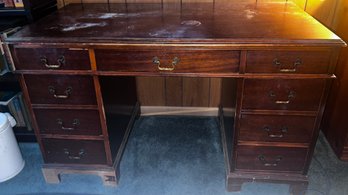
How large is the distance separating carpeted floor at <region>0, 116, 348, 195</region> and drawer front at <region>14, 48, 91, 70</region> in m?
0.68

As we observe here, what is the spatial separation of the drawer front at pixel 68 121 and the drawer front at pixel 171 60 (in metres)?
0.28

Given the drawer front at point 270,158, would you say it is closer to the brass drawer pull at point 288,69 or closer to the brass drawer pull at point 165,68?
the brass drawer pull at point 288,69

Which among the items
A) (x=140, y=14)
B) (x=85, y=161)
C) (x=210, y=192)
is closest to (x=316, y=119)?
(x=210, y=192)

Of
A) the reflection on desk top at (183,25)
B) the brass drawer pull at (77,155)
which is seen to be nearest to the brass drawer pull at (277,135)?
the reflection on desk top at (183,25)

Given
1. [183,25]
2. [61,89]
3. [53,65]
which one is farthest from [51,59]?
[183,25]

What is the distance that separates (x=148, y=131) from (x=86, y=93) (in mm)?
751

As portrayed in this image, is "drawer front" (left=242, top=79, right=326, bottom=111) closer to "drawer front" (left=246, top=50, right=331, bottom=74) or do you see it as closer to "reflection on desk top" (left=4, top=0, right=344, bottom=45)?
"drawer front" (left=246, top=50, right=331, bottom=74)

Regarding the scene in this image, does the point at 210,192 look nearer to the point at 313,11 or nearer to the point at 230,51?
the point at 230,51

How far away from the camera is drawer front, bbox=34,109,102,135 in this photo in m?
1.37

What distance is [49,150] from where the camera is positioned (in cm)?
149

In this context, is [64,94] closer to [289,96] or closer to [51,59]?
[51,59]

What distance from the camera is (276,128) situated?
1.33 metres

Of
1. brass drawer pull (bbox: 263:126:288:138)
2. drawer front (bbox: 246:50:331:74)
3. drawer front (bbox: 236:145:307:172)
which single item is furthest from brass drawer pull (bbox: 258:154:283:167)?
drawer front (bbox: 246:50:331:74)

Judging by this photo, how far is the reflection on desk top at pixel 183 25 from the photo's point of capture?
1146mm
